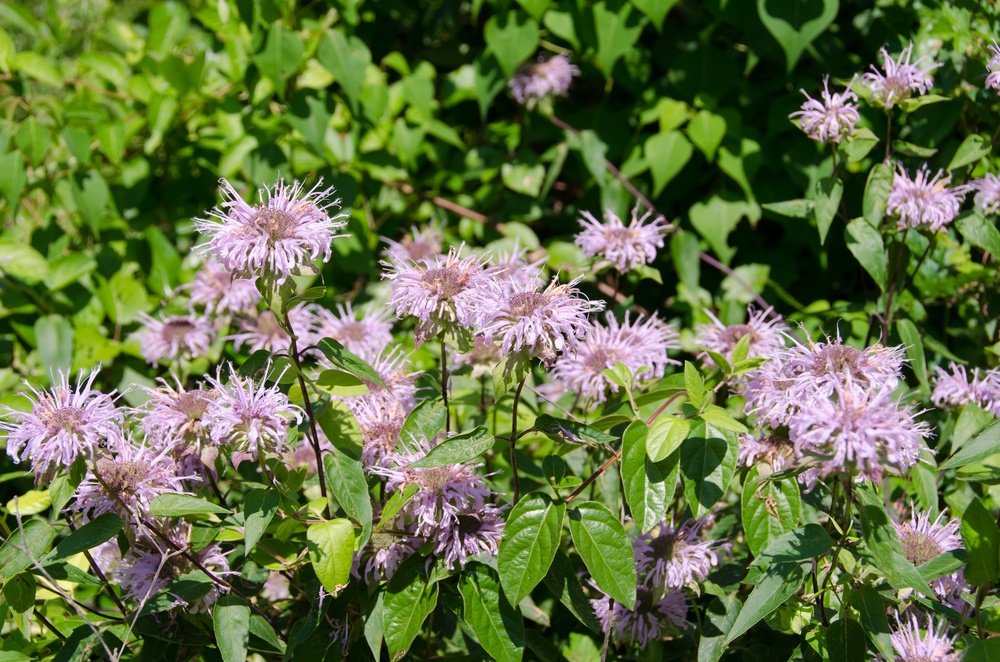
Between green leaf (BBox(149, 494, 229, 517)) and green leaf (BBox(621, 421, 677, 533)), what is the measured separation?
0.62 m

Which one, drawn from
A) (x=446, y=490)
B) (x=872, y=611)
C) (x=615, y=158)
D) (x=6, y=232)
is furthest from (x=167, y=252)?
(x=872, y=611)

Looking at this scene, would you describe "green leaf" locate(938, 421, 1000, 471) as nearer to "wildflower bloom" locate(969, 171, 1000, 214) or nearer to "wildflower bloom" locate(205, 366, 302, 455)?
"wildflower bloom" locate(969, 171, 1000, 214)

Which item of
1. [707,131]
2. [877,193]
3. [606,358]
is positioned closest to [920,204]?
[877,193]

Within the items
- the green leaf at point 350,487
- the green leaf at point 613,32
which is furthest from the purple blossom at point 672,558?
the green leaf at point 613,32

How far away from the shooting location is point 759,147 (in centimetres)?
238

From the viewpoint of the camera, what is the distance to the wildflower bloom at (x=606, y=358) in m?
1.65

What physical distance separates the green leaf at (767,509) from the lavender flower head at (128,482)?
941 mm

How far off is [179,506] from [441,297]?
1.70 feet

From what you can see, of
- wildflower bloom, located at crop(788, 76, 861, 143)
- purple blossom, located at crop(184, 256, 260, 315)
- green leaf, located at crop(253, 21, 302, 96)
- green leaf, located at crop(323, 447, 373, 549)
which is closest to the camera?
green leaf, located at crop(323, 447, 373, 549)

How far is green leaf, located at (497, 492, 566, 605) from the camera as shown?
122cm

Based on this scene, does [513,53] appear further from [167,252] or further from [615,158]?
[167,252]

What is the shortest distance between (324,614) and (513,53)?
1696 millimetres

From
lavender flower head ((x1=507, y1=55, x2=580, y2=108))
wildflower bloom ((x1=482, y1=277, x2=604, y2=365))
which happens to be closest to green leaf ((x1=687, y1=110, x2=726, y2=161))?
lavender flower head ((x1=507, y1=55, x2=580, y2=108))

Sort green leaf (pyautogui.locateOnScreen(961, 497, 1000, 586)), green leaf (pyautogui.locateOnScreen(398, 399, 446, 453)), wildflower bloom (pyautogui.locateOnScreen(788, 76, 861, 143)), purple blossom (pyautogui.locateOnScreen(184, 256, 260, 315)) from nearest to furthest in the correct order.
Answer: green leaf (pyautogui.locateOnScreen(961, 497, 1000, 586)) < green leaf (pyautogui.locateOnScreen(398, 399, 446, 453)) < wildflower bloom (pyautogui.locateOnScreen(788, 76, 861, 143)) < purple blossom (pyautogui.locateOnScreen(184, 256, 260, 315))
